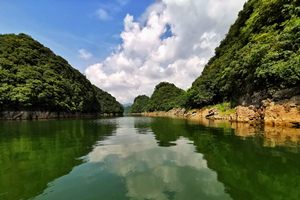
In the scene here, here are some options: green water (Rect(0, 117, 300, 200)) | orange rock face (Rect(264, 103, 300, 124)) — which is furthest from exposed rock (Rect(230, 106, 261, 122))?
green water (Rect(0, 117, 300, 200))

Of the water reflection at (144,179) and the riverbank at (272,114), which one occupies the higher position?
the riverbank at (272,114)

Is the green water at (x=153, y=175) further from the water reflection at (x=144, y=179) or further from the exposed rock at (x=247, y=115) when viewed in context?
the exposed rock at (x=247, y=115)

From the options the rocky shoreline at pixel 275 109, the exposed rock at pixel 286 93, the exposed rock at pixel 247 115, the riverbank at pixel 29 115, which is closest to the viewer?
the rocky shoreline at pixel 275 109

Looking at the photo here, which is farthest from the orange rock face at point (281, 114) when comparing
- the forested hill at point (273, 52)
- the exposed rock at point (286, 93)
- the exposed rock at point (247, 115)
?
the exposed rock at point (247, 115)

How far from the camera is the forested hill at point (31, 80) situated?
43625mm

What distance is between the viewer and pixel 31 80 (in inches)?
1930

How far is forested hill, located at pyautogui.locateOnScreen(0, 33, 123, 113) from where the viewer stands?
43.6 meters

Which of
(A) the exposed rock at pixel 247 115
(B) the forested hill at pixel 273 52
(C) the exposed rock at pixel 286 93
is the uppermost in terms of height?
(B) the forested hill at pixel 273 52

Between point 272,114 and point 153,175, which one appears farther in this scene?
point 272,114

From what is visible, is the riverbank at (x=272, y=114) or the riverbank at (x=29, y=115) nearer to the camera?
the riverbank at (x=272, y=114)

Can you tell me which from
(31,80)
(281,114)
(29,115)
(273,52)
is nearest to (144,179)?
(281,114)

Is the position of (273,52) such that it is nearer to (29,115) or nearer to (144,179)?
(144,179)

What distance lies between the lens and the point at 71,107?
64625mm

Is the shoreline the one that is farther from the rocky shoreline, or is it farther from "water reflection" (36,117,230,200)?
"water reflection" (36,117,230,200)
